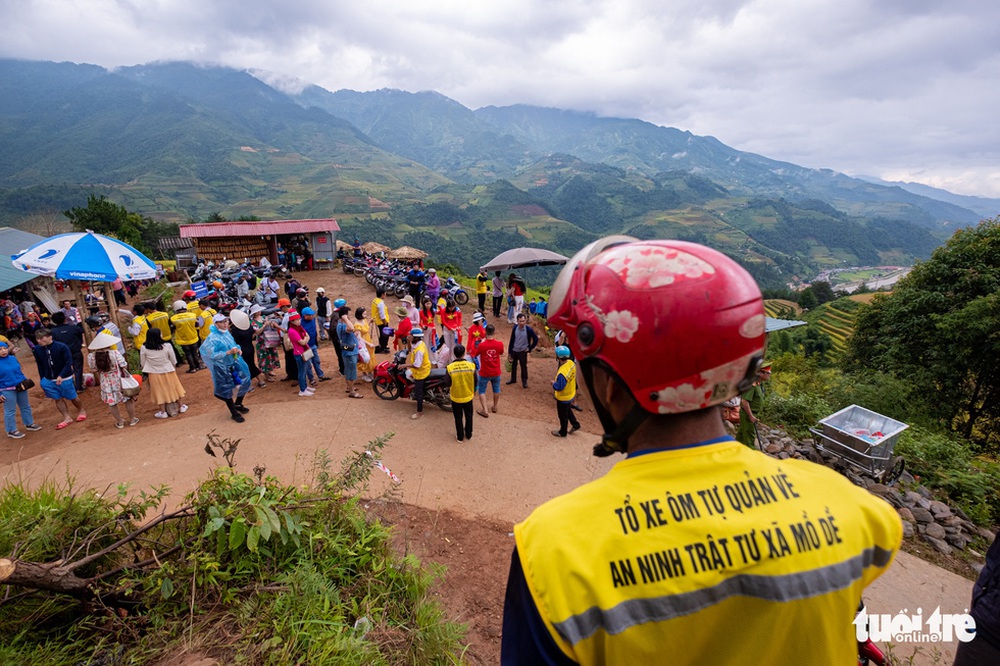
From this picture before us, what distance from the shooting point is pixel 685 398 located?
3.77 feet

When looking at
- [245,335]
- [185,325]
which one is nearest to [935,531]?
[245,335]

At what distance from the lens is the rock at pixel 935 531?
18.1ft

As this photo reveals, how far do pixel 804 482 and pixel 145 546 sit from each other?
160 inches

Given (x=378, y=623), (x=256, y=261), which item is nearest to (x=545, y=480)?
(x=378, y=623)

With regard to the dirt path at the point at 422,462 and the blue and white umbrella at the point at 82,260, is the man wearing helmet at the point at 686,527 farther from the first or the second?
the blue and white umbrella at the point at 82,260

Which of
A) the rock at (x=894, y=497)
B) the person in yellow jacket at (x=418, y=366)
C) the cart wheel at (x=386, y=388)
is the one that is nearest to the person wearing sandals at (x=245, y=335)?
the cart wheel at (x=386, y=388)

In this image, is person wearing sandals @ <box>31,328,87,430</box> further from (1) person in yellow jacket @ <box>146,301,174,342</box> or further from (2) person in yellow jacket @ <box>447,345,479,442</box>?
(2) person in yellow jacket @ <box>447,345,479,442</box>

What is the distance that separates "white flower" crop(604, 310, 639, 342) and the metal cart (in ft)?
23.4

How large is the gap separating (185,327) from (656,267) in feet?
32.5

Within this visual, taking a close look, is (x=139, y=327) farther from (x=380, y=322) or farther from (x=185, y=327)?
(x=380, y=322)

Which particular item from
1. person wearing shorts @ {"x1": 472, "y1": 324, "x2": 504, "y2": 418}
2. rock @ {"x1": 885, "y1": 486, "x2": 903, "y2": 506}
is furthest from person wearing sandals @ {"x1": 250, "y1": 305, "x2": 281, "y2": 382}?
rock @ {"x1": 885, "y1": 486, "x2": 903, "y2": 506}

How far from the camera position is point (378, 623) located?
2.99 meters

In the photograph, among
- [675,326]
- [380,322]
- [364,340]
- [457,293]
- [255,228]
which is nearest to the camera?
[675,326]

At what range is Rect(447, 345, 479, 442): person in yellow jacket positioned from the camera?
20.0 ft
